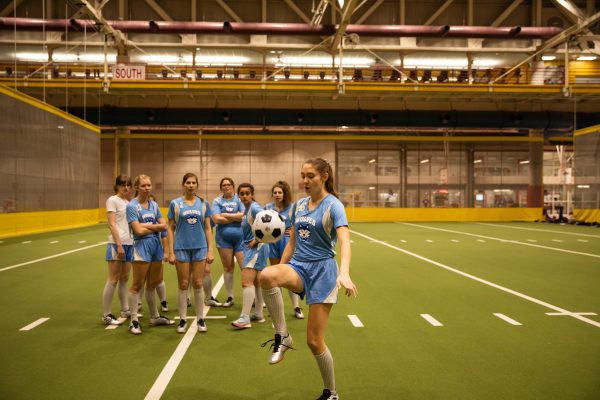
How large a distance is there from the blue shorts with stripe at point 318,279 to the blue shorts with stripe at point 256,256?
243 cm

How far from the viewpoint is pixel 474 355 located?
4.70 meters

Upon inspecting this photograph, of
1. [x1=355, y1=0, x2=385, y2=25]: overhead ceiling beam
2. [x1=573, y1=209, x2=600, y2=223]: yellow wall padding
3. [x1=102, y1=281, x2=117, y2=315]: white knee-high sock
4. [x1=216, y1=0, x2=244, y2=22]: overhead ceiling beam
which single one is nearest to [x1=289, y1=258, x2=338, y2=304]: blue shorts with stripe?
[x1=102, y1=281, x2=117, y2=315]: white knee-high sock

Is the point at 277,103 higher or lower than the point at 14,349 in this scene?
higher

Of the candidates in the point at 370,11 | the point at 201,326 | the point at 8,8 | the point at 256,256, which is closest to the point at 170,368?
the point at 201,326

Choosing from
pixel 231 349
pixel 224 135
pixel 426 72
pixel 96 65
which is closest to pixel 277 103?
pixel 224 135

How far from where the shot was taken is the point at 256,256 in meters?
5.84

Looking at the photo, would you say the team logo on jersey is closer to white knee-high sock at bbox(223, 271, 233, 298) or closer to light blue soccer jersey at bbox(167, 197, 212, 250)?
light blue soccer jersey at bbox(167, 197, 212, 250)

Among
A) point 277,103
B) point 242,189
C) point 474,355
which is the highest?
point 277,103

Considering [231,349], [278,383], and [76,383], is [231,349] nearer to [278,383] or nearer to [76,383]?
[278,383]

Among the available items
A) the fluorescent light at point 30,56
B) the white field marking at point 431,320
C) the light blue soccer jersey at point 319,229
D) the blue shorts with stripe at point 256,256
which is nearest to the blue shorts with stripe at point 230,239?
the blue shorts with stripe at point 256,256

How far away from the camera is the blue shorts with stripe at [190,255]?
5422mm

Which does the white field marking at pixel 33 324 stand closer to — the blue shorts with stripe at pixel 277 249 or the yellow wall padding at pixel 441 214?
the blue shorts with stripe at pixel 277 249

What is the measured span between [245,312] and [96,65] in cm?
2883

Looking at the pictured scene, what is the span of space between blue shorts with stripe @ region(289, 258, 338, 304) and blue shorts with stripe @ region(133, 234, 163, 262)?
270 cm
